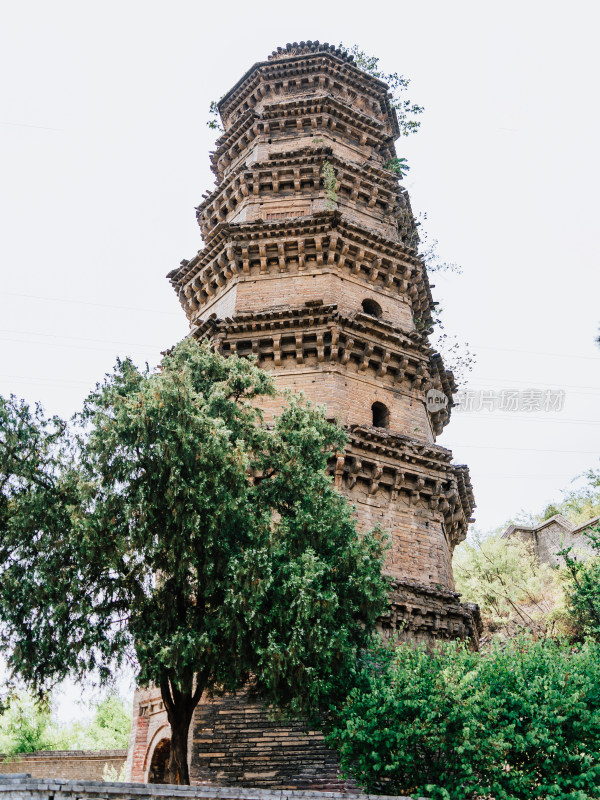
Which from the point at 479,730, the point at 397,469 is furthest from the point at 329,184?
the point at 479,730

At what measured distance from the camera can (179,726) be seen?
9.35 metres

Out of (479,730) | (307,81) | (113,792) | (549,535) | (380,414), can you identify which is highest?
(307,81)

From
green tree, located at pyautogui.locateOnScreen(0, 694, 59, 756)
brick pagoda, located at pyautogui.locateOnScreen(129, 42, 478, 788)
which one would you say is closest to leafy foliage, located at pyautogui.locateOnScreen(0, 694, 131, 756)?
green tree, located at pyautogui.locateOnScreen(0, 694, 59, 756)

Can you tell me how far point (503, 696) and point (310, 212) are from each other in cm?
1210

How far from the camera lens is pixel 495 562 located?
27.0 metres

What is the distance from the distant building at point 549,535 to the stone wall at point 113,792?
23.3m

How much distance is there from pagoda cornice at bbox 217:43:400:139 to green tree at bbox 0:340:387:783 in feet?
44.7

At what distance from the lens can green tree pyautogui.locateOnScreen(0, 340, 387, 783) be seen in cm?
892

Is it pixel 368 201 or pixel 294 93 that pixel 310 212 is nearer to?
pixel 368 201

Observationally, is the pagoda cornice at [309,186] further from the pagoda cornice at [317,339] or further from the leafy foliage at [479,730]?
the leafy foliage at [479,730]

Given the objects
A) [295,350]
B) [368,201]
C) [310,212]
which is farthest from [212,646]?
[368,201]

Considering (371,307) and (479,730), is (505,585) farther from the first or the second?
(479,730)

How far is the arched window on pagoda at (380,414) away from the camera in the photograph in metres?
15.0

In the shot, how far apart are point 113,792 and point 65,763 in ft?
43.1
